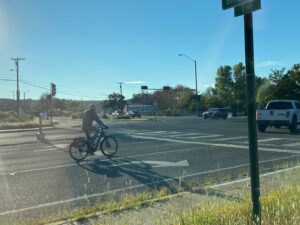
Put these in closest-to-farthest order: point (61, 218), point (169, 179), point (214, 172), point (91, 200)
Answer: point (61, 218) → point (91, 200) → point (169, 179) → point (214, 172)

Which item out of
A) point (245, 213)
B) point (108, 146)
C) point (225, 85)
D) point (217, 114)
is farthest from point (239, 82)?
point (245, 213)

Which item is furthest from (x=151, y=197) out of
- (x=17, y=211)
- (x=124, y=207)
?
(x=17, y=211)

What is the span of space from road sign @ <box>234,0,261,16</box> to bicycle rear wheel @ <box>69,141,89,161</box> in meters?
9.31

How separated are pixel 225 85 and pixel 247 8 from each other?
82837 millimetres

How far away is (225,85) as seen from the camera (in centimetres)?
8606

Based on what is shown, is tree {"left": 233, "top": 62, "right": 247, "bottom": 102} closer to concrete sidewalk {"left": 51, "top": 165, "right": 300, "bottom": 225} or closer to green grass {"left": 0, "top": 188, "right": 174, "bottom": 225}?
concrete sidewalk {"left": 51, "top": 165, "right": 300, "bottom": 225}

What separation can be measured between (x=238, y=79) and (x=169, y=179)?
78765 mm

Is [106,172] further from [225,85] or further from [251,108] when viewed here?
[225,85]

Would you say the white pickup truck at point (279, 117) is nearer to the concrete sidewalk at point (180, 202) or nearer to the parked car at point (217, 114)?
the concrete sidewalk at point (180, 202)

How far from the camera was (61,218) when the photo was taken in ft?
19.9

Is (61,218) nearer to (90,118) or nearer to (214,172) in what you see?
(214,172)

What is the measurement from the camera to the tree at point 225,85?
8575 cm

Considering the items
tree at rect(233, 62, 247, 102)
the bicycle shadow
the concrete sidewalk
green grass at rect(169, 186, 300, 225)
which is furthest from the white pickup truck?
tree at rect(233, 62, 247, 102)

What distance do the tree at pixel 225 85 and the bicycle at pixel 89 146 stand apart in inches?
2886
